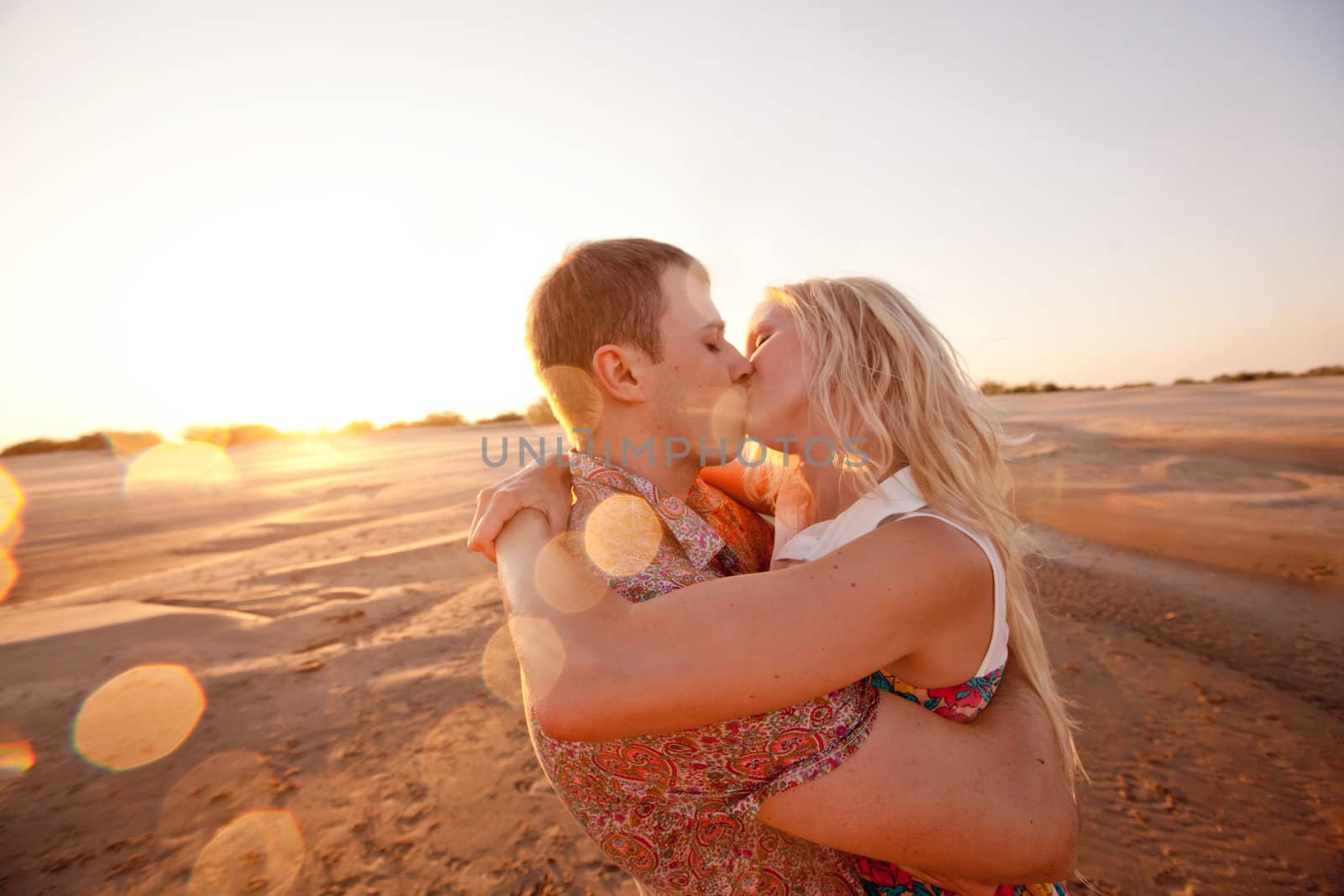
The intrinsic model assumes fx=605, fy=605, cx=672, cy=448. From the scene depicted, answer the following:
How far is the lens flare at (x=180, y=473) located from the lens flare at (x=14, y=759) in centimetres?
1035

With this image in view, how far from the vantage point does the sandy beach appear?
8.86ft

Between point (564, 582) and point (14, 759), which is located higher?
point (564, 582)

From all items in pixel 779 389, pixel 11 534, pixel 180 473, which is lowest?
pixel 11 534

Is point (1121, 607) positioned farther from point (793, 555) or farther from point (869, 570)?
point (869, 570)

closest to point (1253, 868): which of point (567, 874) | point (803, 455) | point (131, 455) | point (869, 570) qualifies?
point (803, 455)

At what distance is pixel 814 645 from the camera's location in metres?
1.28

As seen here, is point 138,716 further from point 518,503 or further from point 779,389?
point 779,389

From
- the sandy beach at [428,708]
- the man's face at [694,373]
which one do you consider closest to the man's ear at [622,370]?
the man's face at [694,373]

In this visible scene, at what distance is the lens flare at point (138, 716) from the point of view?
11.3ft

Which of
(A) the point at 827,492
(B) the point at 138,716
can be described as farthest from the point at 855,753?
(B) the point at 138,716

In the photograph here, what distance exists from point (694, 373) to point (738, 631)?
48.9 inches

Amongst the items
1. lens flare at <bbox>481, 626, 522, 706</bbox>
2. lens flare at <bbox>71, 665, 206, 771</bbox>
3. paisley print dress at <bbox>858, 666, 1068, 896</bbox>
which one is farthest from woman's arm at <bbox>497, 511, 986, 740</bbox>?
lens flare at <bbox>71, 665, 206, 771</bbox>

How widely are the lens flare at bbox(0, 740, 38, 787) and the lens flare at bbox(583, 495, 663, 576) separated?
391 cm

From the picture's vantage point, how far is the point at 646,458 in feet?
7.39
